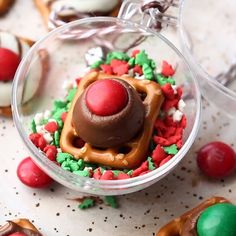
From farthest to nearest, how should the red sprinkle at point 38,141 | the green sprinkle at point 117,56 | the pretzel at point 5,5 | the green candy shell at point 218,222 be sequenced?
1. the pretzel at point 5,5
2. the green sprinkle at point 117,56
3. the red sprinkle at point 38,141
4. the green candy shell at point 218,222

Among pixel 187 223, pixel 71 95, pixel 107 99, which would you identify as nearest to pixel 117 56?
pixel 71 95

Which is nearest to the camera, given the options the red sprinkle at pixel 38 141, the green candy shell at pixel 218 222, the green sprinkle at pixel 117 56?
the green candy shell at pixel 218 222

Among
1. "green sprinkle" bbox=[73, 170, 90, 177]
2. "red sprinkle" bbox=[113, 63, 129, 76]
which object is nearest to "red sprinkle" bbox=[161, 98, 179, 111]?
"red sprinkle" bbox=[113, 63, 129, 76]

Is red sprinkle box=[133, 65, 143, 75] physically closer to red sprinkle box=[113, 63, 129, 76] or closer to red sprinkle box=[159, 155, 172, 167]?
red sprinkle box=[113, 63, 129, 76]

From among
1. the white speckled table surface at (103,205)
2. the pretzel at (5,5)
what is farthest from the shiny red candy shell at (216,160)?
the pretzel at (5,5)

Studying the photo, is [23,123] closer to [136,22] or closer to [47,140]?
[47,140]

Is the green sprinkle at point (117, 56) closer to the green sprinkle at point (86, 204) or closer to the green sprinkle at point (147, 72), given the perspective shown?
the green sprinkle at point (147, 72)

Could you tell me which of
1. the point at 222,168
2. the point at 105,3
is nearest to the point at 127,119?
the point at 222,168

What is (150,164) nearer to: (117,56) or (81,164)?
(81,164)
